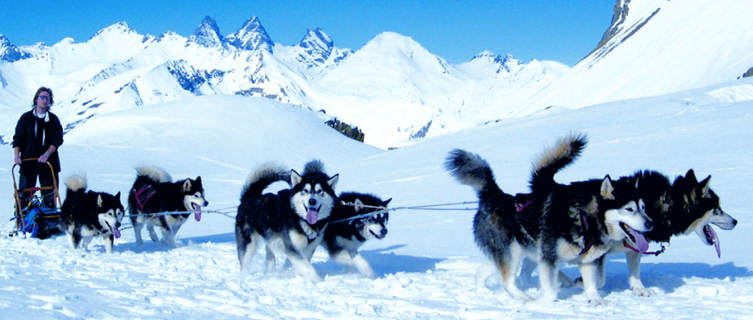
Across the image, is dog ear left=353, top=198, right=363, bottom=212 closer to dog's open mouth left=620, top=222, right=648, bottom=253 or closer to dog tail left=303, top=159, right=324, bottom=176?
dog tail left=303, top=159, right=324, bottom=176

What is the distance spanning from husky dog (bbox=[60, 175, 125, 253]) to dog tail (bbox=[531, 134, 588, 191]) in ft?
16.8

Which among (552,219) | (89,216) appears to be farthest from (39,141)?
(552,219)

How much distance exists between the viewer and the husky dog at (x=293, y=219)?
5.72 meters

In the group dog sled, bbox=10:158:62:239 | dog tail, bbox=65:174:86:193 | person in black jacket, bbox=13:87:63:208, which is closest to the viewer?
dog tail, bbox=65:174:86:193

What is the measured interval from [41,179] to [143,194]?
1.60 meters

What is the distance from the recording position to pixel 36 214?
320 inches

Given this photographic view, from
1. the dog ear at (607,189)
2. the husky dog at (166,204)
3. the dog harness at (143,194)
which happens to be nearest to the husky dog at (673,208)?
the dog ear at (607,189)

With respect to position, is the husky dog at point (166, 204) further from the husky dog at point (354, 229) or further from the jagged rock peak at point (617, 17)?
the jagged rock peak at point (617, 17)

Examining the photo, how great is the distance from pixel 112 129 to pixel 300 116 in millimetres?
11080

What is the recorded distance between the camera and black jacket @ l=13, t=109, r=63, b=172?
829 cm

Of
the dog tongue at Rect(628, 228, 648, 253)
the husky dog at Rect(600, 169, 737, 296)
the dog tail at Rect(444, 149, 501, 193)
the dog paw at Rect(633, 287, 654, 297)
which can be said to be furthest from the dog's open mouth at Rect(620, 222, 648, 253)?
the dog tail at Rect(444, 149, 501, 193)

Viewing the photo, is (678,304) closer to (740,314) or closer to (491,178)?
(740,314)

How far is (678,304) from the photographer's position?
459 centimetres

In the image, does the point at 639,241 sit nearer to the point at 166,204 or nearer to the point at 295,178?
the point at 295,178
